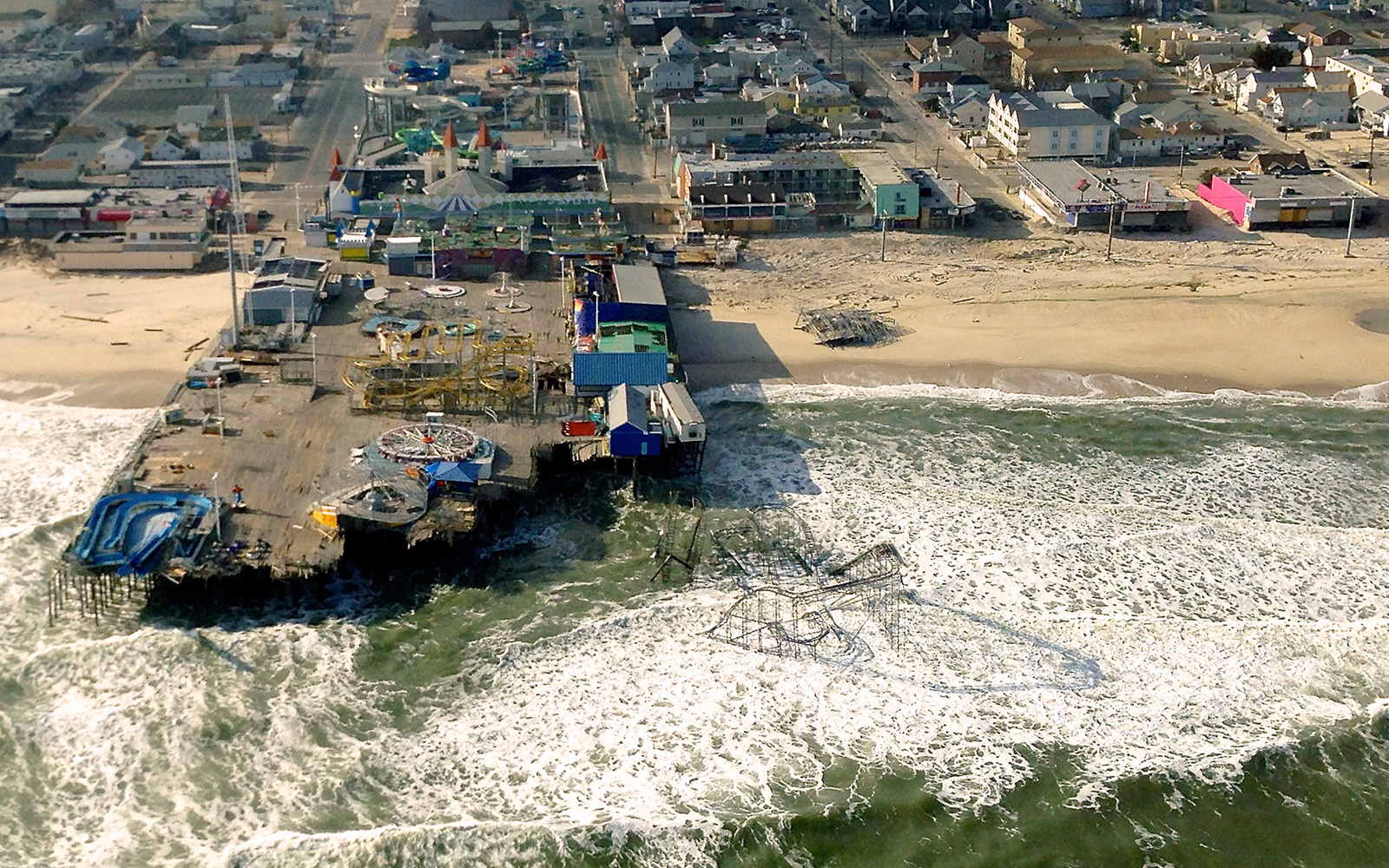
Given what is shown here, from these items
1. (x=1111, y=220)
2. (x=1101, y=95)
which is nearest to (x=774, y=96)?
(x=1101, y=95)

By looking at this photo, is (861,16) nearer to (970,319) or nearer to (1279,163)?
(1279,163)

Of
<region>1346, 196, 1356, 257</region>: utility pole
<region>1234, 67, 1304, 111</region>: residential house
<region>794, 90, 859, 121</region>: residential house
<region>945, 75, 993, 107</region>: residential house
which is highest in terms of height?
<region>1234, 67, 1304, 111</region>: residential house

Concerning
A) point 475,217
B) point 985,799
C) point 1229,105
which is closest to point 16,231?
point 475,217

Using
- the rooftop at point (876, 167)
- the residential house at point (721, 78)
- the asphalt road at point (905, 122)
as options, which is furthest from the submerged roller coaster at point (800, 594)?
the residential house at point (721, 78)

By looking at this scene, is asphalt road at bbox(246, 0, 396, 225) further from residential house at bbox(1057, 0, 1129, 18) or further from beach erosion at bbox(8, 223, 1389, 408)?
residential house at bbox(1057, 0, 1129, 18)

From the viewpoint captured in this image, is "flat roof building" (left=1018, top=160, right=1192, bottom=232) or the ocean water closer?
the ocean water

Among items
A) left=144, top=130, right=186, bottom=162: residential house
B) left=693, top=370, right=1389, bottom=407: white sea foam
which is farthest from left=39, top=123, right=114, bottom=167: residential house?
Result: left=693, top=370, right=1389, bottom=407: white sea foam

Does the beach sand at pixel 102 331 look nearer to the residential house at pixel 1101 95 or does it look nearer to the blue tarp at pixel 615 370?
the blue tarp at pixel 615 370
